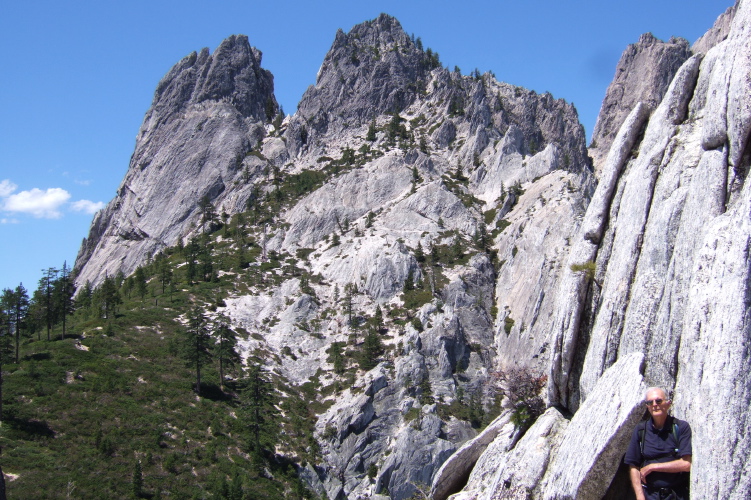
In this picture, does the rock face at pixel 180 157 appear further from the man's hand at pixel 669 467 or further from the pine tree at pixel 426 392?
the man's hand at pixel 669 467

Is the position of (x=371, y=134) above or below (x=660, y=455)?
above

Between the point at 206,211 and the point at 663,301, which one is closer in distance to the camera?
the point at 663,301

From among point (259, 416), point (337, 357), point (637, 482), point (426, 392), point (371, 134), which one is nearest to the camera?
point (637, 482)

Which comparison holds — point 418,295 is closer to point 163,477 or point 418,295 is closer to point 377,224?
point 377,224

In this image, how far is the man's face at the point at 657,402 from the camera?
1118cm

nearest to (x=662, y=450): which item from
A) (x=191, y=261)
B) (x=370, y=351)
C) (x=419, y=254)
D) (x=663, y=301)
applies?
(x=663, y=301)

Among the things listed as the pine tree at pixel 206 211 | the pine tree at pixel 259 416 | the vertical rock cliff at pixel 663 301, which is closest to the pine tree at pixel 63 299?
the pine tree at pixel 259 416

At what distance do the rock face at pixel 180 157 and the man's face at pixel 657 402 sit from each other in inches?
5916

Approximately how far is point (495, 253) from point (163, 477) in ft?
267

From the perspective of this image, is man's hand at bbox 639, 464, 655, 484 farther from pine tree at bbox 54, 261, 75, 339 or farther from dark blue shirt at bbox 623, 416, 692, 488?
pine tree at bbox 54, 261, 75, 339

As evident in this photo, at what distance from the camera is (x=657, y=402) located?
11.2m

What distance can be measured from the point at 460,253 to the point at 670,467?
98318mm

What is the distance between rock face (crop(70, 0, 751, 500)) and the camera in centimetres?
1463

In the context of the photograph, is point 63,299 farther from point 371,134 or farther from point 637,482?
point 371,134
